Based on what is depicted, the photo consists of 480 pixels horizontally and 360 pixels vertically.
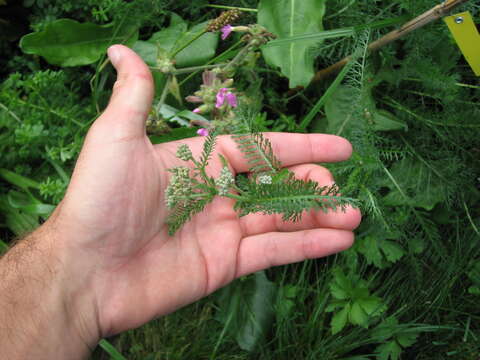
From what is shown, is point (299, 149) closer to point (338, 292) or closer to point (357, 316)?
point (338, 292)

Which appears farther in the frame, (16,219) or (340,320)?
(16,219)

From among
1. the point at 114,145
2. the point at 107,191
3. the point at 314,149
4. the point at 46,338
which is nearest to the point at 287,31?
Result: the point at 314,149

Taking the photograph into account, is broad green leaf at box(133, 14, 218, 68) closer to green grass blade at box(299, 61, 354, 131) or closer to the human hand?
the human hand

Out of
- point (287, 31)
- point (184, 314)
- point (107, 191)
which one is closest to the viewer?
point (107, 191)

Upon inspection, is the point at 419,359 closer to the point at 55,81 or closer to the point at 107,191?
the point at 107,191

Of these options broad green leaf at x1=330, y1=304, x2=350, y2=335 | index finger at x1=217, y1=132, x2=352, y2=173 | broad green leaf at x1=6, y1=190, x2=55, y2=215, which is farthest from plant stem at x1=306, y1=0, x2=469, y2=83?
broad green leaf at x1=6, y1=190, x2=55, y2=215

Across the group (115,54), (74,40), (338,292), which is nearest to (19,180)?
(74,40)
